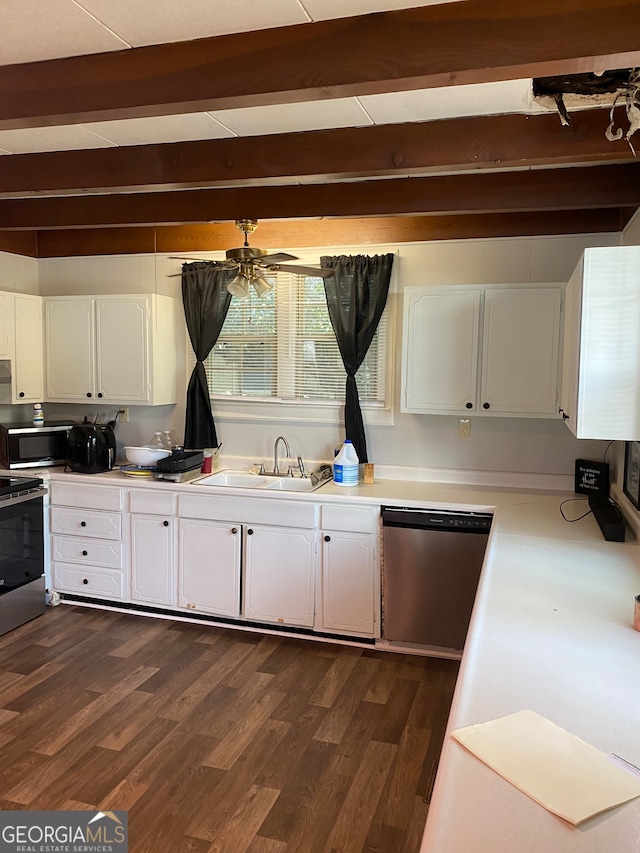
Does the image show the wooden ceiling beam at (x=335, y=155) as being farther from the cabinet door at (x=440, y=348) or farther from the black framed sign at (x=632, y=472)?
the black framed sign at (x=632, y=472)

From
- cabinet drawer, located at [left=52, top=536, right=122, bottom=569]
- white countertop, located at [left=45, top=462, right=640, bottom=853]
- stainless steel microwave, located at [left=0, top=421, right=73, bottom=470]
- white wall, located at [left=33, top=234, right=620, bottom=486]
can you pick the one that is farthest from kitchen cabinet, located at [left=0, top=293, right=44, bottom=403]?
white countertop, located at [left=45, top=462, right=640, bottom=853]

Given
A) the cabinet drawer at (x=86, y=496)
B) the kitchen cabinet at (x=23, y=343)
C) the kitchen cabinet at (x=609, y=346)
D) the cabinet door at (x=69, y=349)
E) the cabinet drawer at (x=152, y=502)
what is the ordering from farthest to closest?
the cabinet door at (x=69, y=349) → the kitchen cabinet at (x=23, y=343) → the cabinet drawer at (x=86, y=496) → the cabinet drawer at (x=152, y=502) → the kitchen cabinet at (x=609, y=346)

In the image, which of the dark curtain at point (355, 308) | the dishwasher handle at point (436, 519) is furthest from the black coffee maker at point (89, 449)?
the dishwasher handle at point (436, 519)

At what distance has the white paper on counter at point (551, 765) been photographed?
1.18 meters

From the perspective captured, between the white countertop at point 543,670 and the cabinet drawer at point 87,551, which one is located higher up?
the white countertop at point 543,670

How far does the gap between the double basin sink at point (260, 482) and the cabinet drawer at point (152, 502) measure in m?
0.19

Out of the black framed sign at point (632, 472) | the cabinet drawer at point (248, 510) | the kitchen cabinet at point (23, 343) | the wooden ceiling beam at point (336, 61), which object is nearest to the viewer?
the wooden ceiling beam at point (336, 61)

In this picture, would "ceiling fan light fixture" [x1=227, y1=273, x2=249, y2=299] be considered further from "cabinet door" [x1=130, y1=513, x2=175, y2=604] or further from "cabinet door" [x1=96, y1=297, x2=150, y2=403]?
"cabinet door" [x1=130, y1=513, x2=175, y2=604]

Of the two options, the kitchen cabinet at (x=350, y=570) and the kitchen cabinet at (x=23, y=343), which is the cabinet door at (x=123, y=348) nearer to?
the kitchen cabinet at (x=23, y=343)

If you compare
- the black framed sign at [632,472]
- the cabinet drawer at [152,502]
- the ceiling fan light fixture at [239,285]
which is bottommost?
the cabinet drawer at [152,502]

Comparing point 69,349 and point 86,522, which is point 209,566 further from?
point 69,349

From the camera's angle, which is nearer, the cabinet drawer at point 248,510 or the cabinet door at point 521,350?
the cabinet door at point 521,350

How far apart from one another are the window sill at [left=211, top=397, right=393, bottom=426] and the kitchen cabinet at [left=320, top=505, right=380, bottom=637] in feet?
2.46

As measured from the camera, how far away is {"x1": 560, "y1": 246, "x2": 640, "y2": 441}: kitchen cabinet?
2.30 meters
